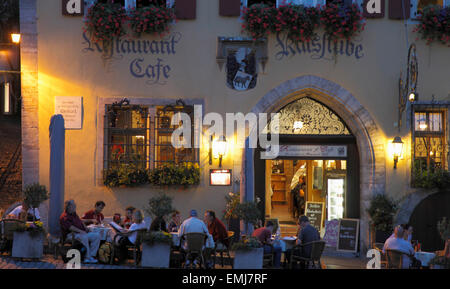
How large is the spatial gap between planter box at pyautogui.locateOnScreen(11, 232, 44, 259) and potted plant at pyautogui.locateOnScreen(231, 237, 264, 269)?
121 inches

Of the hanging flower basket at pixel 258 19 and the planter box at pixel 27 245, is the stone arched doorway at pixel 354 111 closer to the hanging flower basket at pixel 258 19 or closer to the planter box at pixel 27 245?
the hanging flower basket at pixel 258 19

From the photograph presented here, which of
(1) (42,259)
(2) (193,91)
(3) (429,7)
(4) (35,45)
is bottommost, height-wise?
(1) (42,259)

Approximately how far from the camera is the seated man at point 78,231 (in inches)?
364

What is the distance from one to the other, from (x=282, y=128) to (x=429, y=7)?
12.3 feet

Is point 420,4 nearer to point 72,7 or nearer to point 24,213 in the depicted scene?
point 72,7

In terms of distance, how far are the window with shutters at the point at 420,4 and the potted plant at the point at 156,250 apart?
6801 millimetres

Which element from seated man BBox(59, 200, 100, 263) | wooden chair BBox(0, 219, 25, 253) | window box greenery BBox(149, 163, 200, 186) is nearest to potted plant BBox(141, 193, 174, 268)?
seated man BBox(59, 200, 100, 263)

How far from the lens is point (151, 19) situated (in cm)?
1150

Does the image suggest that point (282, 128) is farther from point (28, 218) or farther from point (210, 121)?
point (28, 218)

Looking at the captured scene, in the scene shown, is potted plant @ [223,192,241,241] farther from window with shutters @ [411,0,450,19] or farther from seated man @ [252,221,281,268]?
window with shutters @ [411,0,450,19]

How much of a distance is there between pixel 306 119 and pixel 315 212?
7.31 ft

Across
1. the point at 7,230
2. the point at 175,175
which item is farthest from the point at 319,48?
the point at 7,230

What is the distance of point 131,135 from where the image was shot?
11977 mm

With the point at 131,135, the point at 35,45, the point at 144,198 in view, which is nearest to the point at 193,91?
the point at 131,135
